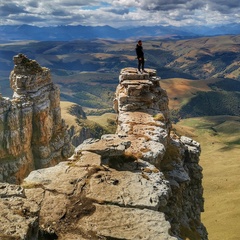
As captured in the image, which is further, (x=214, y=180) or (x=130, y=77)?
(x=214, y=180)

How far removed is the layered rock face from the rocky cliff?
49818 millimetres

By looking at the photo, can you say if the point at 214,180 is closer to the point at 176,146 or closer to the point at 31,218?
the point at 176,146

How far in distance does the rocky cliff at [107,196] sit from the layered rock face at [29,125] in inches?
1961

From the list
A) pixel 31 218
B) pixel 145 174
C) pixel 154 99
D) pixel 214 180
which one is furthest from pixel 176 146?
pixel 214 180

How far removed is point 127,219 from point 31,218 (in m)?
5.80

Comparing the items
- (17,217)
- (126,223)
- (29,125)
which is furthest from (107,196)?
(29,125)

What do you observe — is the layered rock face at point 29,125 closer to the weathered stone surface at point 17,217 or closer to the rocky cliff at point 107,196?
the rocky cliff at point 107,196

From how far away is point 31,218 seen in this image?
607 inches

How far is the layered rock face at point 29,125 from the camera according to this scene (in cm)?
7925

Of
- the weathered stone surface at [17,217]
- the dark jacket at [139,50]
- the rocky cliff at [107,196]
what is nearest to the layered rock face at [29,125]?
the dark jacket at [139,50]

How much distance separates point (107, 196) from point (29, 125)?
2668 inches

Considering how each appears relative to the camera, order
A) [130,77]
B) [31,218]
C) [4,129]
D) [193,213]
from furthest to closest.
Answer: [4,129] < [130,77] < [193,213] < [31,218]

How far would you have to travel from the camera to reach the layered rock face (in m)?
79.2

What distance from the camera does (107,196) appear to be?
2094 cm
